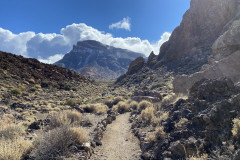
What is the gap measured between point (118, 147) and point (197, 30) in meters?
59.6

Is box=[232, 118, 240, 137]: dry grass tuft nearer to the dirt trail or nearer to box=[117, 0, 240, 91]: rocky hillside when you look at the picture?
the dirt trail

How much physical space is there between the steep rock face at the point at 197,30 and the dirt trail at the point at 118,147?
40385 mm

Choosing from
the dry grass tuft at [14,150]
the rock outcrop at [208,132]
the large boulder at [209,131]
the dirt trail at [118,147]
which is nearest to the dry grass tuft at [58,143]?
the dry grass tuft at [14,150]

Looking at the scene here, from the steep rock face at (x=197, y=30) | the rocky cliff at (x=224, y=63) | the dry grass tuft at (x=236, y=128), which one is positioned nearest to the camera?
the dry grass tuft at (x=236, y=128)

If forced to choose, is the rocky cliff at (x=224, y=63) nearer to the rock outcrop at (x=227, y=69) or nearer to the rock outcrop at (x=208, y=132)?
the rock outcrop at (x=227, y=69)

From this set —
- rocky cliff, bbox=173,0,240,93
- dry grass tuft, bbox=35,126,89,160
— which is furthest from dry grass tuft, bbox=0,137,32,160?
rocky cliff, bbox=173,0,240,93

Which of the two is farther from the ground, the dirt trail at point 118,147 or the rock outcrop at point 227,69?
the rock outcrop at point 227,69

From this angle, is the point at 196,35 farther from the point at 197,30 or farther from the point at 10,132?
the point at 10,132

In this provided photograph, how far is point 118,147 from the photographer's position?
6758mm

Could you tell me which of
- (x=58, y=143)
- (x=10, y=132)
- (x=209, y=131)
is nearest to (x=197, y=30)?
(x=209, y=131)

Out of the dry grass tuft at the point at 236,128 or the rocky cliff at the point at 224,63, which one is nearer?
the dry grass tuft at the point at 236,128

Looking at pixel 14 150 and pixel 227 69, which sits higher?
pixel 227 69

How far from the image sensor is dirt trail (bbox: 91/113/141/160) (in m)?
5.79

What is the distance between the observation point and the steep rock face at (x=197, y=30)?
47125mm
